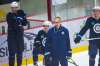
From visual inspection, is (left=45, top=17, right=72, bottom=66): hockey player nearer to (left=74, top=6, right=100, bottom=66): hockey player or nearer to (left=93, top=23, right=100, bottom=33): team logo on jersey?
(left=74, top=6, right=100, bottom=66): hockey player

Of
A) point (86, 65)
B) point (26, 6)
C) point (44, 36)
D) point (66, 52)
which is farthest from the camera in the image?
point (26, 6)

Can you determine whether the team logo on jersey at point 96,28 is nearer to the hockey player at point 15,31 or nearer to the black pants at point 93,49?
the black pants at point 93,49

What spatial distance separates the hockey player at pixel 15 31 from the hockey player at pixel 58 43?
5.37 ft

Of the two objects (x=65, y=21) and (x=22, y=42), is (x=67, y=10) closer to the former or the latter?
(x=65, y=21)

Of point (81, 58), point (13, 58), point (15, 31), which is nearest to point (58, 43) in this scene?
point (15, 31)

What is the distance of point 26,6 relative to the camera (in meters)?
15.6

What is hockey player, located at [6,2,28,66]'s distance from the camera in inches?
550

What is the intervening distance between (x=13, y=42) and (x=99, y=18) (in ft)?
7.97

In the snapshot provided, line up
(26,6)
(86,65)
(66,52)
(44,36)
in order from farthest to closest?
(26,6) < (86,65) < (44,36) < (66,52)

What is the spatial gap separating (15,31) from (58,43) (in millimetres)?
1960

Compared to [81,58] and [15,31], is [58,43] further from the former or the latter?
[81,58]

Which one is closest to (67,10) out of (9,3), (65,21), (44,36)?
(65,21)

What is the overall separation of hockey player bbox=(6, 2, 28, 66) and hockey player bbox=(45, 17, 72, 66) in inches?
64.5

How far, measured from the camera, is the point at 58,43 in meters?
12.4
